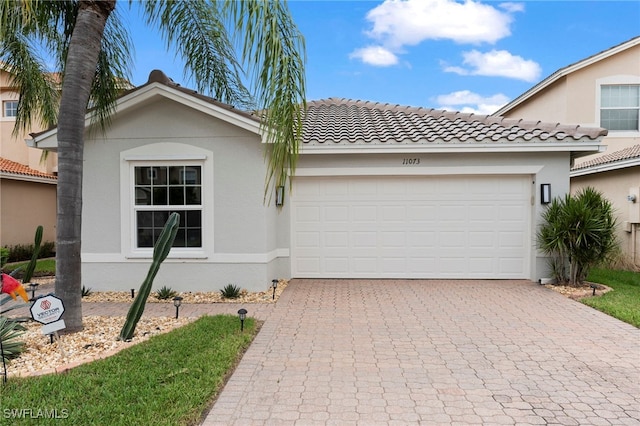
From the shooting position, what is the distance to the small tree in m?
8.63

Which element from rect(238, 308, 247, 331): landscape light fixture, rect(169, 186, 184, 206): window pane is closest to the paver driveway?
rect(238, 308, 247, 331): landscape light fixture

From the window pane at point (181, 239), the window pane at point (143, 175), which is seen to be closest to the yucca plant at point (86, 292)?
the window pane at point (181, 239)

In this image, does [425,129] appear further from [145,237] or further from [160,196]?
[145,237]

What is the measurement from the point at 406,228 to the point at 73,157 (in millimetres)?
7406

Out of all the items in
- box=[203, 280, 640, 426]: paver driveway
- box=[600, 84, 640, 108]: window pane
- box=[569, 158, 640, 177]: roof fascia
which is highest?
box=[600, 84, 640, 108]: window pane

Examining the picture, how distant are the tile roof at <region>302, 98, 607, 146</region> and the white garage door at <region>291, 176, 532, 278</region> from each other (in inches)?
41.4

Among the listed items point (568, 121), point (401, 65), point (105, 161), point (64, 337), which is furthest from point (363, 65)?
point (64, 337)

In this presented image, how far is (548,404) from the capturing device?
3869 millimetres

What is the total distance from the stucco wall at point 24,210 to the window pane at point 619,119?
23.3 metres

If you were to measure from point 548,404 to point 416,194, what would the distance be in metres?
6.66

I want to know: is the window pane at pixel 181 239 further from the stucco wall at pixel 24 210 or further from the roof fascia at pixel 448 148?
the stucco wall at pixel 24 210

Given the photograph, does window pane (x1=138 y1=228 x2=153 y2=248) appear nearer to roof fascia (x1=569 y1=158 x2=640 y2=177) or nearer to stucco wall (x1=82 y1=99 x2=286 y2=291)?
stucco wall (x1=82 y1=99 x2=286 y2=291)

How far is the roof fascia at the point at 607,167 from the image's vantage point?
1120 centimetres

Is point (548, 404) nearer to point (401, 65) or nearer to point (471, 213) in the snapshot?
point (471, 213)
